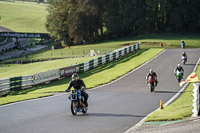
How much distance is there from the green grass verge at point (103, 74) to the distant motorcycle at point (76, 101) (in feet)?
36.0

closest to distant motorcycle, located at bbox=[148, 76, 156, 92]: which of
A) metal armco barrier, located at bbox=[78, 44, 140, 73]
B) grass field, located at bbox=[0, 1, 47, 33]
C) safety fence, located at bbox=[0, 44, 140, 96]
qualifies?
safety fence, located at bbox=[0, 44, 140, 96]

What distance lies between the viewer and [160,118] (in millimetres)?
13344

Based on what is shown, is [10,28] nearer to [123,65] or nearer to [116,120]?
[123,65]

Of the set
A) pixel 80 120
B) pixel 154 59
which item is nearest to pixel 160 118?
pixel 80 120

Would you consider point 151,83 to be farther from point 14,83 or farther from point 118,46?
point 118,46

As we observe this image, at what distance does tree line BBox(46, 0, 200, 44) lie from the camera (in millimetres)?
91312

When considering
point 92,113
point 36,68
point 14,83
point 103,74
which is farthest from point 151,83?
point 36,68

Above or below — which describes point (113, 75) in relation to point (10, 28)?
below

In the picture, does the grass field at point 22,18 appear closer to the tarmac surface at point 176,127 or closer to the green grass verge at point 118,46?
the green grass verge at point 118,46

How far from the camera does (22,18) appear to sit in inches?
6211

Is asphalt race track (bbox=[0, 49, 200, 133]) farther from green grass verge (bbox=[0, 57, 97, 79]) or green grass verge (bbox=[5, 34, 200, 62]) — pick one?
green grass verge (bbox=[5, 34, 200, 62])

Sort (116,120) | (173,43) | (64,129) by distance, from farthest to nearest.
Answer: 1. (173,43)
2. (116,120)
3. (64,129)

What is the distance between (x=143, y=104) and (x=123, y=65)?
978 inches

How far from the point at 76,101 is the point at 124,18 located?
78681mm
